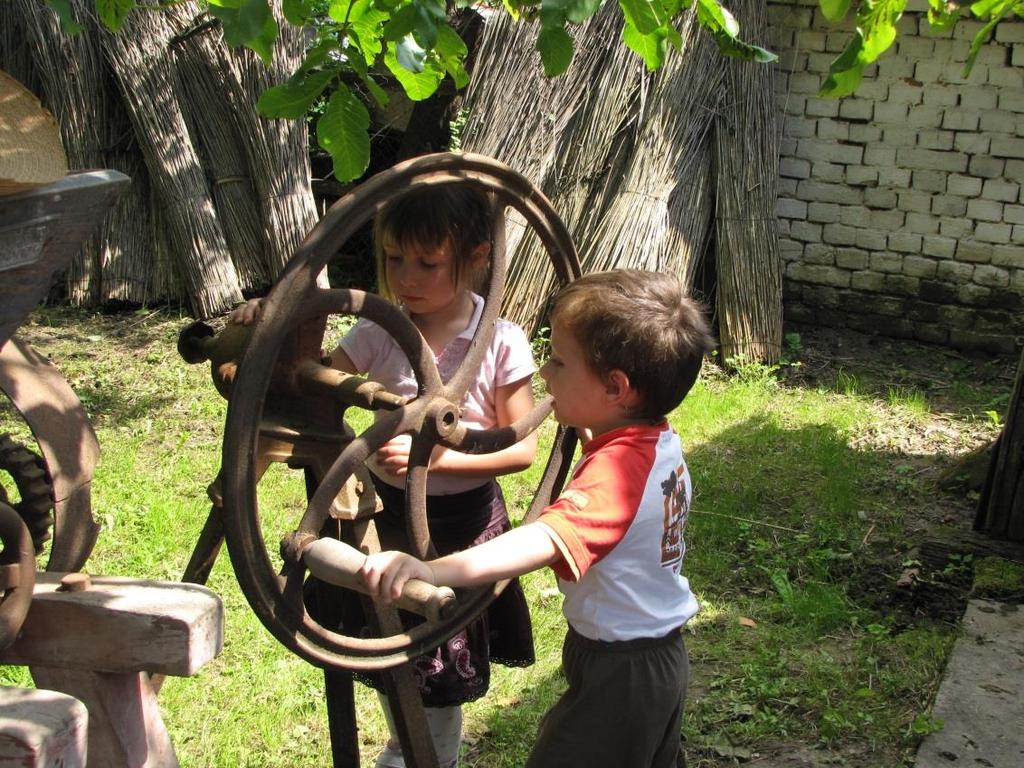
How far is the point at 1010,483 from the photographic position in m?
3.88

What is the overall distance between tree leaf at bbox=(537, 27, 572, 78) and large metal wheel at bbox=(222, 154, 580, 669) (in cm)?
19

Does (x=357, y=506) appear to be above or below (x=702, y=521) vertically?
above

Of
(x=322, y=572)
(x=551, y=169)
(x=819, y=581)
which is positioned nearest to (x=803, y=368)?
(x=551, y=169)

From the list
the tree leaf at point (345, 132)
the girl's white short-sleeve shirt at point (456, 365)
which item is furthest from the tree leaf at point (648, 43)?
the girl's white short-sleeve shirt at point (456, 365)

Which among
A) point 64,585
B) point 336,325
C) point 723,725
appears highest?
point 64,585

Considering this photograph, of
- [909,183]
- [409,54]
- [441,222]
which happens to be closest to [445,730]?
[441,222]

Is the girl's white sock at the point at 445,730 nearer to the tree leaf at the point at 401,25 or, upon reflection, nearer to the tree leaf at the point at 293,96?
the tree leaf at the point at 293,96

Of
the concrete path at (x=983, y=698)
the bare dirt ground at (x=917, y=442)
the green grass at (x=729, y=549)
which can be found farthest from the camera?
the bare dirt ground at (x=917, y=442)

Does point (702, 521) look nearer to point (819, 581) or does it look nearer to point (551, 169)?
point (819, 581)

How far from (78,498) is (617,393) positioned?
95 cm

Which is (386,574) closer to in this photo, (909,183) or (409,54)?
(409,54)

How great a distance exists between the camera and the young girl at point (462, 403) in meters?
1.89

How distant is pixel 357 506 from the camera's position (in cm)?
177

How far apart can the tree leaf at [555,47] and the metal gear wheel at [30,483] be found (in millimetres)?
1065
